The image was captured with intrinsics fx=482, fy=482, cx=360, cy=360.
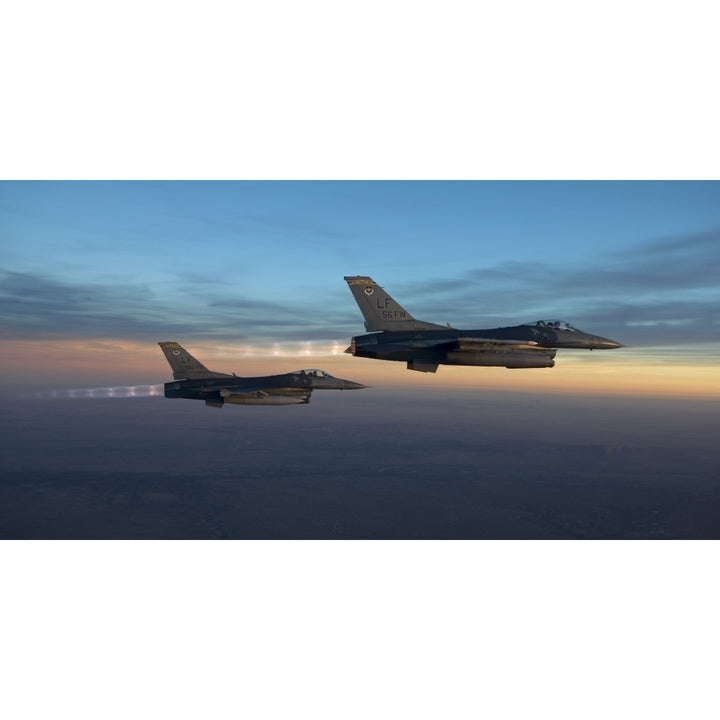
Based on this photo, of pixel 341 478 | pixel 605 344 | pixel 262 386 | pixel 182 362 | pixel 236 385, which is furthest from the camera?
pixel 341 478

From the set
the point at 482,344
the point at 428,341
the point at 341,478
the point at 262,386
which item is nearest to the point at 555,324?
the point at 482,344

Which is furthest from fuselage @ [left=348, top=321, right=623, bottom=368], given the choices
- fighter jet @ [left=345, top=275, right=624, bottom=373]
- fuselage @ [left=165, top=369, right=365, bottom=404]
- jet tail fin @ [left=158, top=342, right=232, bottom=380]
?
jet tail fin @ [left=158, top=342, right=232, bottom=380]

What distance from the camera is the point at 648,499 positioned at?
43.8 metres

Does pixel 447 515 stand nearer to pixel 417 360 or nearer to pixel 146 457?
pixel 417 360

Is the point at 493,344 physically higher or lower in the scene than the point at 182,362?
higher

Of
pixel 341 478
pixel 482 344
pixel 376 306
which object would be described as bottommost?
pixel 341 478

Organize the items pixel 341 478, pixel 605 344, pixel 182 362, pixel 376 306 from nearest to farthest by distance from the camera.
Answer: pixel 376 306 → pixel 605 344 → pixel 182 362 → pixel 341 478

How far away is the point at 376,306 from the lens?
11.4 meters

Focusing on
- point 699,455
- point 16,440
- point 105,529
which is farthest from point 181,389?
point 699,455

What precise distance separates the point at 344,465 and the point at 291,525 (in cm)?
3138

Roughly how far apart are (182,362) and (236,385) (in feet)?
5.84

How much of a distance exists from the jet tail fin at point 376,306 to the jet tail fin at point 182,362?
6.29 m

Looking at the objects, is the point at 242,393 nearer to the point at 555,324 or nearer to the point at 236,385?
the point at 236,385

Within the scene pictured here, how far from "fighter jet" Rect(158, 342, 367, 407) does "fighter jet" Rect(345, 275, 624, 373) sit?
Answer: 4.89m
